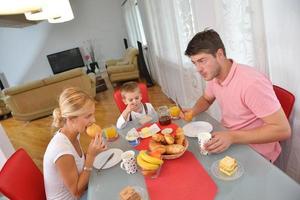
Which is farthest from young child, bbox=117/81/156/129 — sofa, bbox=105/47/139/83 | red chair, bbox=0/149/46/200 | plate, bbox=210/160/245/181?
sofa, bbox=105/47/139/83

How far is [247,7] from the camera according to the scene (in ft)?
4.61

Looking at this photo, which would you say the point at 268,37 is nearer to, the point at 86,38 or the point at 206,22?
the point at 206,22

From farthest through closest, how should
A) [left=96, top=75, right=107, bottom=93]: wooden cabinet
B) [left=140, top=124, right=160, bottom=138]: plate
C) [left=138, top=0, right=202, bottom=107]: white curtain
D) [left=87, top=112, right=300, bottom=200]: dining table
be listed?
[left=96, top=75, right=107, bottom=93]: wooden cabinet, [left=138, top=0, right=202, bottom=107]: white curtain, [left=140, top=124, right=160, bottom=138]: plate, [left=87, top=112, right=300, bottom=200]: dining table

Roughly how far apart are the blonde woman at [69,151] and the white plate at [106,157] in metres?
0.04

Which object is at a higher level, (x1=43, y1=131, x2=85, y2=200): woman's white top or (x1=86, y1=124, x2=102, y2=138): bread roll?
(x1=86, y1=124, x2=102, y2=138): bread roll

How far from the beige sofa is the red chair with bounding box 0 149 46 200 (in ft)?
12.0

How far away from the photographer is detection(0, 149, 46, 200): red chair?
1.13 metres

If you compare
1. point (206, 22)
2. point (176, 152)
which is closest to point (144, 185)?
point (176, 152)

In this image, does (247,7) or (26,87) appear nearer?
(247,7)

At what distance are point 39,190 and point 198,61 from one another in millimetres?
1176

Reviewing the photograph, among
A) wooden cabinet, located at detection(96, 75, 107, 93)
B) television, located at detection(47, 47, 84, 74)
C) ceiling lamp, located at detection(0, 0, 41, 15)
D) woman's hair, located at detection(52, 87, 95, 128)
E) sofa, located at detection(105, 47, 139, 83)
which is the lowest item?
wooden cabinet, located at detection(96, 75, 107, 93)

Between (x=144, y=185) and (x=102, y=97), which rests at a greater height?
(x=144, y=185)

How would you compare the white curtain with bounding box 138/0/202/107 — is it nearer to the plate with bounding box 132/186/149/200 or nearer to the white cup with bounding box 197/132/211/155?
the white cup with bounding box 197/132/211/155

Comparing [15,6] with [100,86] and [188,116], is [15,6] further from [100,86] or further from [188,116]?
[100,86]
